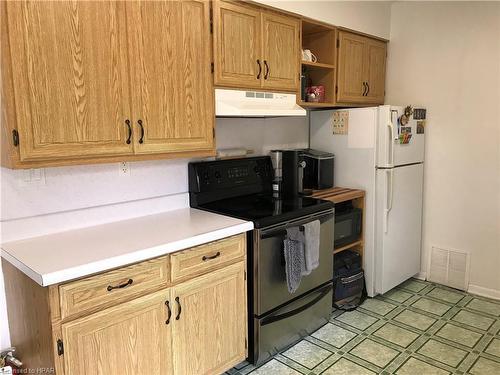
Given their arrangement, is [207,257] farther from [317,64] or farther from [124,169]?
[317,64]

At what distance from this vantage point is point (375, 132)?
2.98 meters

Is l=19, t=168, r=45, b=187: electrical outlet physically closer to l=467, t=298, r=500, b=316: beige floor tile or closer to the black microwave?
the black microwave

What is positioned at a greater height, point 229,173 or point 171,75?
point 171,75

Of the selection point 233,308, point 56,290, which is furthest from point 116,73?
point 233,308

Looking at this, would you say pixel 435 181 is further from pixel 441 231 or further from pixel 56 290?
pixel 56 290

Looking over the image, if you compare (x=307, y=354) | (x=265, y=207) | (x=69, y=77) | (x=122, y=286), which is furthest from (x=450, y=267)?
(x=69, y=77)

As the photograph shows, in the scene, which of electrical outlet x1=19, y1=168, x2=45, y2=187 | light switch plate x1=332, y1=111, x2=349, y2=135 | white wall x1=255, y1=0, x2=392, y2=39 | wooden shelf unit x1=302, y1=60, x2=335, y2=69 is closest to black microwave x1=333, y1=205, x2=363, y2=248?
light switch plate x1=332, y1=111, x2=349, y2=135

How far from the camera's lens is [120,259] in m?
1.58

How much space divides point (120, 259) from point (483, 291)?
3028 millimetres

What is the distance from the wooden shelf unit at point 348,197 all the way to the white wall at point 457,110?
30.1 inches

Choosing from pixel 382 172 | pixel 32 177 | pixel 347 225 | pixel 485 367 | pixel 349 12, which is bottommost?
pixel 485 367

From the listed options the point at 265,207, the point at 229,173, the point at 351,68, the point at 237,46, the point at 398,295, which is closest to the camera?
the point at 237,46

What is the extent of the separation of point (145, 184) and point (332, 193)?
1.45m

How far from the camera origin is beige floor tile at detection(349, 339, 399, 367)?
2340mm
